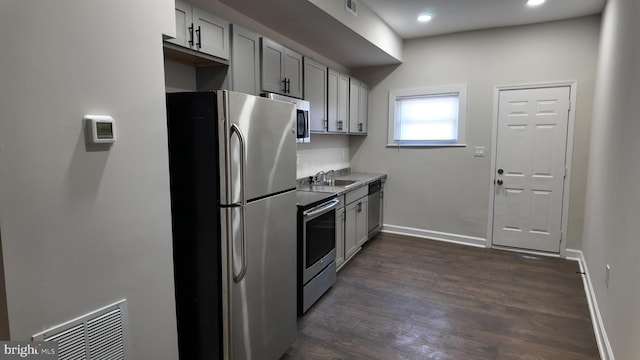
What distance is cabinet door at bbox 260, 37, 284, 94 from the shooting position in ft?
9.19

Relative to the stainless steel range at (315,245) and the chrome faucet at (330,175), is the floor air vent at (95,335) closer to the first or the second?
the stainless steel range at (315,245)

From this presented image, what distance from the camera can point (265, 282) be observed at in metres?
2.07

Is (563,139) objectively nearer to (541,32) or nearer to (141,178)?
(541,32)

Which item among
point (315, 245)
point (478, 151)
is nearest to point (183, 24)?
point (315, 245)

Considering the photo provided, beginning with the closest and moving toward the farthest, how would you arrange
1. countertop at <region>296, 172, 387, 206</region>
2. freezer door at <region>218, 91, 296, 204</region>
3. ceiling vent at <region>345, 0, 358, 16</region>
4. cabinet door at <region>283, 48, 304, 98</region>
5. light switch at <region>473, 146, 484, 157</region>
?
freezer door at <region>218, 91, 296, 204</region>
cabinet door at <region>283, 48, 304, 98</region>
ceiling vent at <region>345, 0, 358, 16</region>
countertop at <region>296, 172, 387, 206</region>
light switch at <region>473, 146, 484, 157</region>

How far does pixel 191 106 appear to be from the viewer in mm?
1779

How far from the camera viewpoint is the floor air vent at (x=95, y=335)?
126 cm

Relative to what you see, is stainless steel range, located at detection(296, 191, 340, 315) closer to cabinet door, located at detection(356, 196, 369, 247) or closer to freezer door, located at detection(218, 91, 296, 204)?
freezer door, located at detection(218, 91, 296, 204)

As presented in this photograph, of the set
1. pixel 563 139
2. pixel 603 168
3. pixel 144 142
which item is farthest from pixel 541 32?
pixel 144 142

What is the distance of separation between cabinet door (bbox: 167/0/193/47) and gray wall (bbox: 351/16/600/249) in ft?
11.5

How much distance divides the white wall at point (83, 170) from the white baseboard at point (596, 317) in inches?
106

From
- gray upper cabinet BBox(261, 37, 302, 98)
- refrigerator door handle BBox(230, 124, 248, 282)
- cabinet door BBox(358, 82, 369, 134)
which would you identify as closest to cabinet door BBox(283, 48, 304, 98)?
gray upper cabinet BBox(261, 37, 302, 98)

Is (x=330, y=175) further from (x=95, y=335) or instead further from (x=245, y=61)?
(x=95, y=335)

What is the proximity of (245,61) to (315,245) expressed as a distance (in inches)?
62.6
